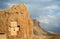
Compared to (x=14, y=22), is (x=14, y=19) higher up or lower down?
higher up

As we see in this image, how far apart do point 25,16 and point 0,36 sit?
1221 centimetres

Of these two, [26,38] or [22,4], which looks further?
[22,4]

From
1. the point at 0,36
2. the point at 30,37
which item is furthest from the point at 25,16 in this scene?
the point at 0,36

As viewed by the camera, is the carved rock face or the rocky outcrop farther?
the carved rock face

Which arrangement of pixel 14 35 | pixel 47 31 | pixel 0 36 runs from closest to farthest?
A: 1. pixel 0 36
2. pixel 14 35
3. pixel 47 31

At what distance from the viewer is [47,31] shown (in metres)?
83.2

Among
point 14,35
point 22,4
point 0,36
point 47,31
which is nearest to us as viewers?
point 0,36

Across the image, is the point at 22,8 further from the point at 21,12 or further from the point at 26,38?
the point at 26,38

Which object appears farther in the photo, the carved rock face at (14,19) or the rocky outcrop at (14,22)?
the carved rock face at (14,19)

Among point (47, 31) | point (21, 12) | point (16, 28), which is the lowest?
point (47, 31)

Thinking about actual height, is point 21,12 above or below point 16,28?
above

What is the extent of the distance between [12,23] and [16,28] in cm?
132

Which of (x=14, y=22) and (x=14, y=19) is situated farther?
(x=14, y=19)

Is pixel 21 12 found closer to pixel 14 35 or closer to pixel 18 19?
pixel 18 19
